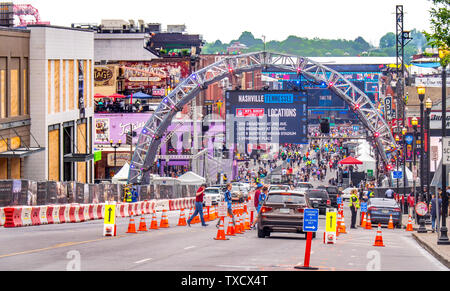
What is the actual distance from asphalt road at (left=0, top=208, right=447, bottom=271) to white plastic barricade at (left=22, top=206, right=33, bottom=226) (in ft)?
11.6

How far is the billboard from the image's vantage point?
65.4m

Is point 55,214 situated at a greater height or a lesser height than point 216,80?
lesser

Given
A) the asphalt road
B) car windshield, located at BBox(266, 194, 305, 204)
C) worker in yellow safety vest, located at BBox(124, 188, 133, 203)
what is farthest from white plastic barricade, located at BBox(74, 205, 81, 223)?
worker in yellow safety vest, located at BBox(124, 188, 133, 203)

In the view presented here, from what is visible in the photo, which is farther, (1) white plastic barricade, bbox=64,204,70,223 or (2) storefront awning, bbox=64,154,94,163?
(2) storefront awning, bbox=64,154,94,163

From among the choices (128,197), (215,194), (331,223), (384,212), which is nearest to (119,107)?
(215,194)

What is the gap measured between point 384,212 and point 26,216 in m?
16.0

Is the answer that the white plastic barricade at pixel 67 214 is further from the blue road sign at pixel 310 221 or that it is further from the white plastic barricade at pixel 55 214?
the blue road sign at pixel 310 221

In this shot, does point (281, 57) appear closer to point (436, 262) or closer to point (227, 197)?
point (227, 197)

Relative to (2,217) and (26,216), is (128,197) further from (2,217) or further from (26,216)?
(2,217)

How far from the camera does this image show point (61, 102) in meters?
55.1

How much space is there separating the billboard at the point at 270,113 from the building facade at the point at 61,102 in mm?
10672

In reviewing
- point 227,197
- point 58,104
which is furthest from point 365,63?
point 227,197

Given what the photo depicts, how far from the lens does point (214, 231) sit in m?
31.5

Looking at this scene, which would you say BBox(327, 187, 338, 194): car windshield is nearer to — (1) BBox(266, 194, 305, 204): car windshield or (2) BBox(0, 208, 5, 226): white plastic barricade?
(2) BBox(0, 208, 5, 226): white plastic barricade
